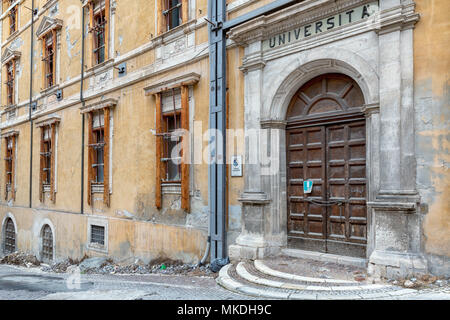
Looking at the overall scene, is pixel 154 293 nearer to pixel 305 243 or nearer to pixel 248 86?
pixel 305 243

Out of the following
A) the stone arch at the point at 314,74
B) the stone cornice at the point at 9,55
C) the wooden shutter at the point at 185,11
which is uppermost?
the stone cornice at the point at 9,55

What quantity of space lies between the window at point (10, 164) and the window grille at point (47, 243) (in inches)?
140

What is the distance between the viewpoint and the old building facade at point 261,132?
537cm

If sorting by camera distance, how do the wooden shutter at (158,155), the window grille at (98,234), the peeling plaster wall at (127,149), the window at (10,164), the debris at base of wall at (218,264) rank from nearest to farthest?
the debris at base of wall at (218,264), the peeling plaster wall at (127,149), the wooden shutter at (158,155), the window grille at (98,234), the window at (10,164)

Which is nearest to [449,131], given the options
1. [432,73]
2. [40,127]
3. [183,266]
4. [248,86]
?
[432,73]

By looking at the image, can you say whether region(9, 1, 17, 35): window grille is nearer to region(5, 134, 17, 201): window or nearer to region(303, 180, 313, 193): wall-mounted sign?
region(5, 134, 17, 201): window

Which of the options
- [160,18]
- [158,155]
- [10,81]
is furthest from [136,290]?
[10,81]

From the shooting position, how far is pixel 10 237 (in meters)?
17.2

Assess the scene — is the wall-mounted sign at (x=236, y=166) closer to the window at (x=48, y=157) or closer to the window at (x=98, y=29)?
the window at (x=98, y=29)

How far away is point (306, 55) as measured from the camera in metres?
6.68

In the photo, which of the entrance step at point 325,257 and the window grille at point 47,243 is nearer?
the entrance step at point 325,257

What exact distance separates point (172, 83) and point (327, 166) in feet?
13.4

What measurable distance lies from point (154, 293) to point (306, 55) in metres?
4.26

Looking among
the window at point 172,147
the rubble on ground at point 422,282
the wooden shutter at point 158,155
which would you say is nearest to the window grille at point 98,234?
the wooden shutter at point 158,155
